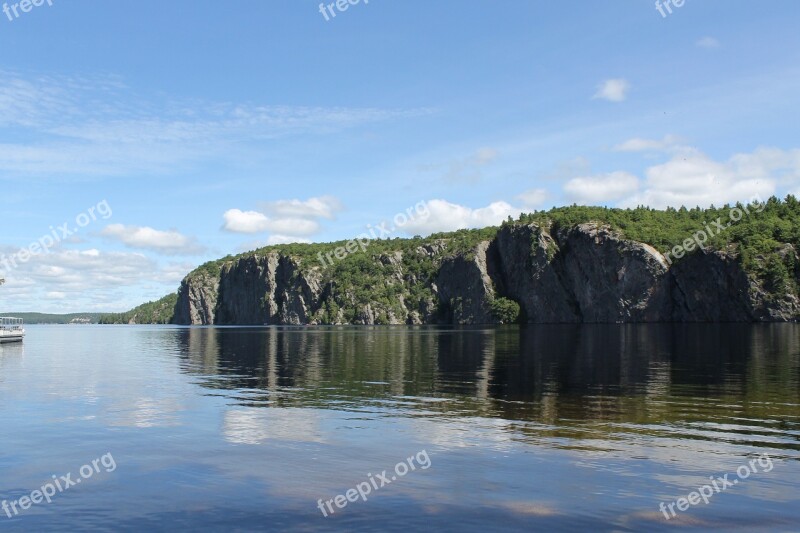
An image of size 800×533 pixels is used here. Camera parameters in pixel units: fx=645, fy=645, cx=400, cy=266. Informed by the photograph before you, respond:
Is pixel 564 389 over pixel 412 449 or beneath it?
over

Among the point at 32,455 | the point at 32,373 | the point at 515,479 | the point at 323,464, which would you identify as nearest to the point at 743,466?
the point at 515,479

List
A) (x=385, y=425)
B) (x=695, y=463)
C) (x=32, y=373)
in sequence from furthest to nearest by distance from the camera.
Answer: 1. (x=32, y=373)
2. (x=385, y=425)
3. (x=695, y=463)

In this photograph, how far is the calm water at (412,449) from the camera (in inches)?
696

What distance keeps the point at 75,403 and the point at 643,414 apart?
108 ft

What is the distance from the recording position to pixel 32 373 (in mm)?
60375

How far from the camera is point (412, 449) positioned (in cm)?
2533

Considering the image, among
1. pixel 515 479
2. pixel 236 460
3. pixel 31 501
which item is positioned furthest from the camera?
pixel 236 460

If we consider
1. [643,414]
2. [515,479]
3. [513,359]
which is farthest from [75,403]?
[513,359]

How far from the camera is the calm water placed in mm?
17672

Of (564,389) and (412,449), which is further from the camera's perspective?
(564,389)

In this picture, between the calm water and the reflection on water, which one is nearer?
the calm water

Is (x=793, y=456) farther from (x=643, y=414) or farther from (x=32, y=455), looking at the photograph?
(x=32, y=455)

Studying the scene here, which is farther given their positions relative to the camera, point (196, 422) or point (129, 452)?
→ point (196, 422)

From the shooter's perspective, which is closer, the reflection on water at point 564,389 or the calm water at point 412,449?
the calm water at point 412,449
